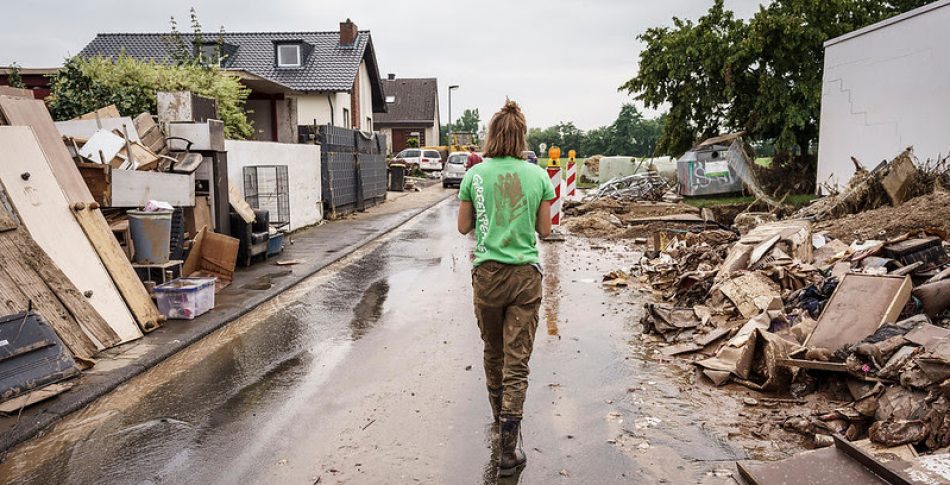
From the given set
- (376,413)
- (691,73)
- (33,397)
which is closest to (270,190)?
(33,397)

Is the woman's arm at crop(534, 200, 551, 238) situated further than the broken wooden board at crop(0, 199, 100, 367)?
No

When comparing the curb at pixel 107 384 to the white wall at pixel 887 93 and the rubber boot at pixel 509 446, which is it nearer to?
the rubber boot at pixel 509 446

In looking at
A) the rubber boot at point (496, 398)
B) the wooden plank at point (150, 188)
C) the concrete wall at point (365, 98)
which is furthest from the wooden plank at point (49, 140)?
the concrete wall at point (365, 98)

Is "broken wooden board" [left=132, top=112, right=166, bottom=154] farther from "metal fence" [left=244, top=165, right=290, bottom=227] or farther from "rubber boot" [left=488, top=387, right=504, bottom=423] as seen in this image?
"rubber boot" [left=488, top=387, right=504, bottom=423]

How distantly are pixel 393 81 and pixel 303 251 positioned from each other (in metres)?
58.0

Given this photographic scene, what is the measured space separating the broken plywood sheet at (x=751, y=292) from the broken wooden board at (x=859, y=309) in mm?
742

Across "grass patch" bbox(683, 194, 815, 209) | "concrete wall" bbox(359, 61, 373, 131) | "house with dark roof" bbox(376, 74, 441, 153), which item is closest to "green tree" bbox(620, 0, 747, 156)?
"grass patch" bbox(683, 194, 815, 209)

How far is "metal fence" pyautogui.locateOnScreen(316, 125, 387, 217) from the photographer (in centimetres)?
1881

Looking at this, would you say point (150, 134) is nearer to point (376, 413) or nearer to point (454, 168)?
point (376, 413)

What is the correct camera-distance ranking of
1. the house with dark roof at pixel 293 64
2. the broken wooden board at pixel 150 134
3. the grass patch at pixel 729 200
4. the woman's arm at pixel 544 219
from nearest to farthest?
1. the woman's arm at pixel 544 219
2. the broken wooden board at pixel 150 134
3. the grass patch at pixel 729 200
4. the house with dark roof at pixel 293 64

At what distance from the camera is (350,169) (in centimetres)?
2098

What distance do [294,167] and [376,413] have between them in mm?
12072

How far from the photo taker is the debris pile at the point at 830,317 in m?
4.38

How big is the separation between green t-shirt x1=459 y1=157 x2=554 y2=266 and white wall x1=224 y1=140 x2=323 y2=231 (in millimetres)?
9709
